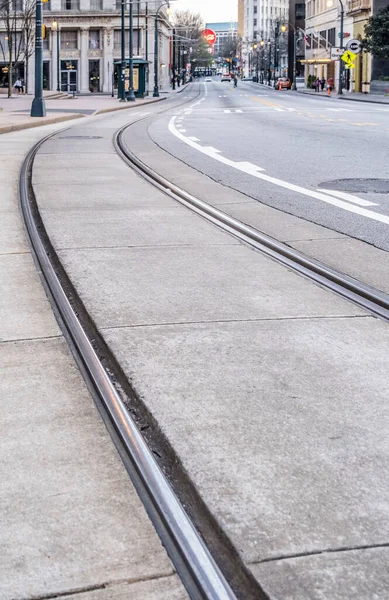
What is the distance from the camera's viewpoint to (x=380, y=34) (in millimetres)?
73375

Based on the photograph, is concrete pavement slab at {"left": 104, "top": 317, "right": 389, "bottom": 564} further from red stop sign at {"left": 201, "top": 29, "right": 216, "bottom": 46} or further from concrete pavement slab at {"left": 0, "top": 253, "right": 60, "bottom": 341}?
red stop sign at {"left": 201, "top": 29, "right": 216, "bottom": 46}

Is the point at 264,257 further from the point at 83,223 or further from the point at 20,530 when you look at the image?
the point at 20,530

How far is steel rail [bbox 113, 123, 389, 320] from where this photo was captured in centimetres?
629

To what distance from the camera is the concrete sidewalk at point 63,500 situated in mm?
2666

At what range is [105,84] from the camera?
10000cm

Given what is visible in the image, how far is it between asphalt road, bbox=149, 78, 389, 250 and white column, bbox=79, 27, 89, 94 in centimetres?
7283

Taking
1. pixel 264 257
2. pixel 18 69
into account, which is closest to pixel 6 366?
pixel 264 257

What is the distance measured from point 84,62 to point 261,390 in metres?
99.4

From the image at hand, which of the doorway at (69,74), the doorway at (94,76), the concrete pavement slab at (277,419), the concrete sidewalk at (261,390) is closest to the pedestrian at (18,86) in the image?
the doorway at (69,74)

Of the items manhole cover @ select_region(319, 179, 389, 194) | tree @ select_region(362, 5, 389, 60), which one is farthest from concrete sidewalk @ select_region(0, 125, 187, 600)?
tree @ select_region(362, 5, 389, 60)

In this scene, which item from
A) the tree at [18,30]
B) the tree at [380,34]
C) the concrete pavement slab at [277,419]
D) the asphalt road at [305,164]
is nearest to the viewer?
the concrete pavement slab at [277,419]

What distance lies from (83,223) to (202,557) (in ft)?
23.2

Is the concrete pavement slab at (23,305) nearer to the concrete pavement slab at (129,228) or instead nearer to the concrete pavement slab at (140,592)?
the concrete pavement slab at (129,228)

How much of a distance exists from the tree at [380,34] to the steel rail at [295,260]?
64580 millimetres
